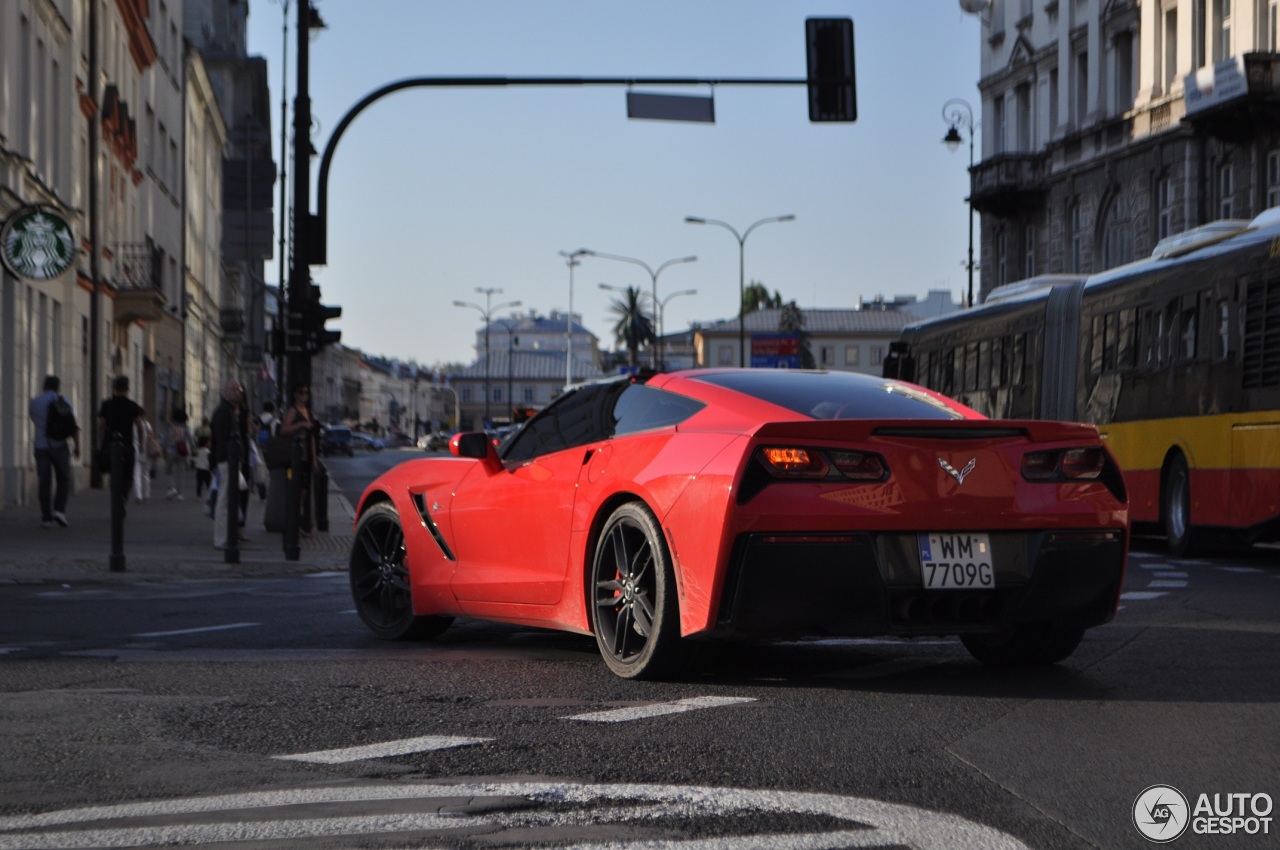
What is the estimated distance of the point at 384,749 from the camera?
5398mm

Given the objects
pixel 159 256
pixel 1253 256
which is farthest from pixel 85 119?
pixel 1253 256

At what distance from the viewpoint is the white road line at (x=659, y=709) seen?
5.99 m

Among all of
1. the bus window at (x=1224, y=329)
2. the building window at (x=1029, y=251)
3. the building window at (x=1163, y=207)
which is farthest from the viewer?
the building window at (x=1029, y=251)

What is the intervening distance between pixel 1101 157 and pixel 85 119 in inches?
1123

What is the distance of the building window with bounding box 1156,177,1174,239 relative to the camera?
149ft

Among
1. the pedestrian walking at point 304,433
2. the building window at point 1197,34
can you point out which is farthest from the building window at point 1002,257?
the pedestrian walking at point 304,433

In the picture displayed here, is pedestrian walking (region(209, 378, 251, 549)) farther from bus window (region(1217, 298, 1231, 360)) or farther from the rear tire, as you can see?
the rear tire

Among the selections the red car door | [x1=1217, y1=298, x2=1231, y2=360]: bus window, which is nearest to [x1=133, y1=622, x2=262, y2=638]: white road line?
the red car door

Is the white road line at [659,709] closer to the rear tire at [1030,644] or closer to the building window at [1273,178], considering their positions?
the rear tire at [1030,644]

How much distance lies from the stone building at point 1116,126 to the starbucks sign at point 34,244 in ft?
95.5

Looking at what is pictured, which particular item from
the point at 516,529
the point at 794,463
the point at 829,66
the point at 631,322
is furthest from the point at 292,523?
the point at 631,322

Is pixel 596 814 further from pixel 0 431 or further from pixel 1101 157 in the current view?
pixel 1101 157

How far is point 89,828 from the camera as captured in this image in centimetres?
428

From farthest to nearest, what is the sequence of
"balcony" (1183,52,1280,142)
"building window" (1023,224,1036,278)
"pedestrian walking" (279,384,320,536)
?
1. "building window" (1023,224,1036,278)
2. "balcony" (1183,52,1280,142)
3. "pedestrian walking" (279,384,320,536)
